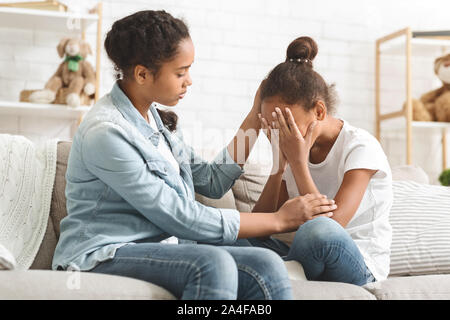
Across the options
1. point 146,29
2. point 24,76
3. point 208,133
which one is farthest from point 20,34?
point 146,29

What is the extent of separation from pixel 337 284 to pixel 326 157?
39 centimetres

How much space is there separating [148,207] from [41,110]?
1.46 meters

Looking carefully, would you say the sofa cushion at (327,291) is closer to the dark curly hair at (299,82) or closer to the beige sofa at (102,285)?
the beige sofa at (102,285)

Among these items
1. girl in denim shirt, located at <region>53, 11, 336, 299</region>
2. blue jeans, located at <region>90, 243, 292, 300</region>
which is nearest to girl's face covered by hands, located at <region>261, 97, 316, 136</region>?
girl in denim shirt, located at <region>53, 11, 336, 299</region>

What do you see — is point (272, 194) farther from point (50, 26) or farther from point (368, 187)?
point (50, 26)

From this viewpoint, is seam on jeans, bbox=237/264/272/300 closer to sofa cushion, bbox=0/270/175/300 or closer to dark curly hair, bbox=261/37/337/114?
sofa cushion, bbox=0/270/175/300

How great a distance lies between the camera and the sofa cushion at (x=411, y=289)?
50.4 inches

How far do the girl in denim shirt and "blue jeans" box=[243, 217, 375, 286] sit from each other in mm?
50

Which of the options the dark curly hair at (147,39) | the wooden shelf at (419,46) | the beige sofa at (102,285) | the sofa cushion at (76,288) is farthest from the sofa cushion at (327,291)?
the wooden shelf at (419,46)

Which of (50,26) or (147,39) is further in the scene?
(50,26)

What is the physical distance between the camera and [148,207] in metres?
1.16

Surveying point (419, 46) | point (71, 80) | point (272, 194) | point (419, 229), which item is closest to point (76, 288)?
point (272, 194)

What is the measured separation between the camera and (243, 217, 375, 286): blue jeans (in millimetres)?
1229
